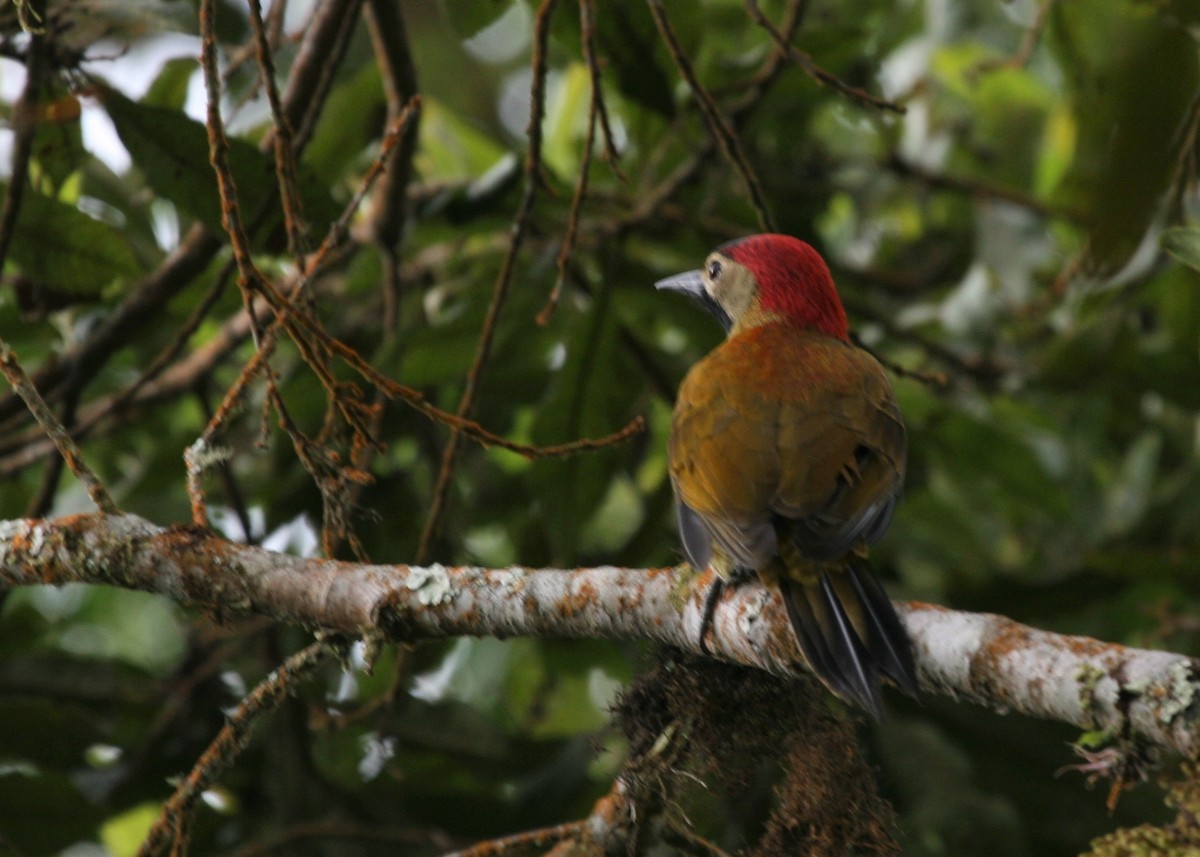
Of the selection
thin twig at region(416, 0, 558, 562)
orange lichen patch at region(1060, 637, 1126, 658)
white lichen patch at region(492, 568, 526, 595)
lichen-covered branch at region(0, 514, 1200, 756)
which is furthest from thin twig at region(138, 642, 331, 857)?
orange lichen patch at region(1060, 637, 1126, 658)

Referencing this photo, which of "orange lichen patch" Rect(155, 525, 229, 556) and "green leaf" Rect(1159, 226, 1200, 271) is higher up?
"orange lichen patch" Rect(155, 525, 229, 556)

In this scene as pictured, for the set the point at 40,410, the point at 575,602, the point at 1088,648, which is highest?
the point at 40,410

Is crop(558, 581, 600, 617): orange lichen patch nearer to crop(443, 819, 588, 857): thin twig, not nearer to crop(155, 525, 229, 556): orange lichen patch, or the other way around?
crop(443, 819, 588, 857): thin twig

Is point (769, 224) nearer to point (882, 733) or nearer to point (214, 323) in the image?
point (882, 733)

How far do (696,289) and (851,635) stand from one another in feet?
5.85

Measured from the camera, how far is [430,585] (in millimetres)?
2268

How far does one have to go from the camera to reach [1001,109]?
17.3ft

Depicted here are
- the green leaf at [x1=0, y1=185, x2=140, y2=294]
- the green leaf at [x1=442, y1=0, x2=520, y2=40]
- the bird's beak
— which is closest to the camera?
the green leaf at [x1=0, y1=185, x2=140, y2=294]

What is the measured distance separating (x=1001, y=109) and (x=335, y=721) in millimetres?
3360

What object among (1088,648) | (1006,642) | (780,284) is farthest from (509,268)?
(1088,648)

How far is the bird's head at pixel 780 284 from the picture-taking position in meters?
3.36

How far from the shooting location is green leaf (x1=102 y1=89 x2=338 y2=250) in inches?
124

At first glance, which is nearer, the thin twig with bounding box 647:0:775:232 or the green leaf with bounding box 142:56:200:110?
the thin twig with bounding box 647:0:775:232

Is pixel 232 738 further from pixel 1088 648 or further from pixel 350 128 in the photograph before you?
pixel 350 128
